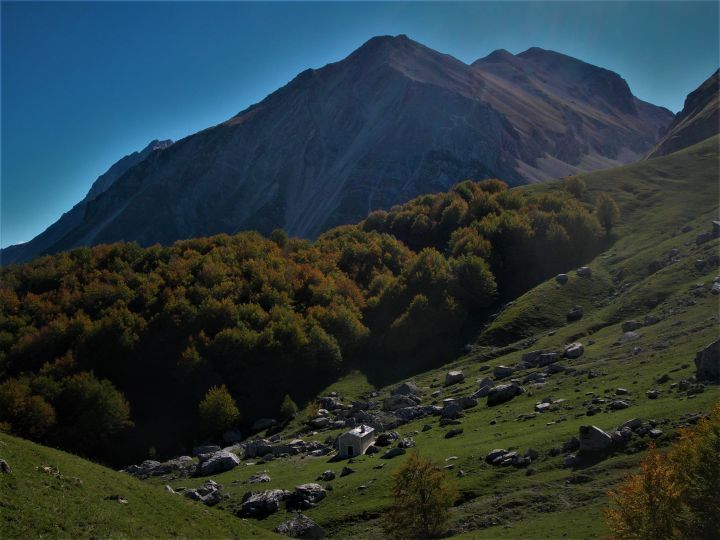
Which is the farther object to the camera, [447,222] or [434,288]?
[447,222]

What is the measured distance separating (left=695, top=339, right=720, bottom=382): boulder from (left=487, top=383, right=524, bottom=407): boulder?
18.5m

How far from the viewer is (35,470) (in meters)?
27.8

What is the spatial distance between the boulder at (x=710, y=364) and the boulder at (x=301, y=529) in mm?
31376

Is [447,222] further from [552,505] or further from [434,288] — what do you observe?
[552,505]

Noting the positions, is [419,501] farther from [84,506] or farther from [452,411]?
[452,411]

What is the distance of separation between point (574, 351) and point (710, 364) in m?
23.1

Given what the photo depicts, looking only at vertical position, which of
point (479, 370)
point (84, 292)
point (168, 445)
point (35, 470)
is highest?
point (84, 292)

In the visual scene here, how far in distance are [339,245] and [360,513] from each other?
97.4 m

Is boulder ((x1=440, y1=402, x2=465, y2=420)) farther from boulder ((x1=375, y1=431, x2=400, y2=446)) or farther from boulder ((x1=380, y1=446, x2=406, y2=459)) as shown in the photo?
boulder ((x1=380, y1=446, x2=406, y2=459))

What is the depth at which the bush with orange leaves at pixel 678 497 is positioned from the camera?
1007 inches

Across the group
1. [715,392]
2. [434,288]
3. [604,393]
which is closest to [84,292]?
[434,288]

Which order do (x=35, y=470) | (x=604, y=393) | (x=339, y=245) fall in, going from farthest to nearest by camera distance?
1. (x=339, y=245)
2. (x=604, y=393)
3. (x=35, y=470)

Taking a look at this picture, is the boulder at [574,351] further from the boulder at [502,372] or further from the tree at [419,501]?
the tree at [419,501]

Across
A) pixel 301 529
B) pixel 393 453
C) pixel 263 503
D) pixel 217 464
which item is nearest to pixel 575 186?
pixel 393 453
